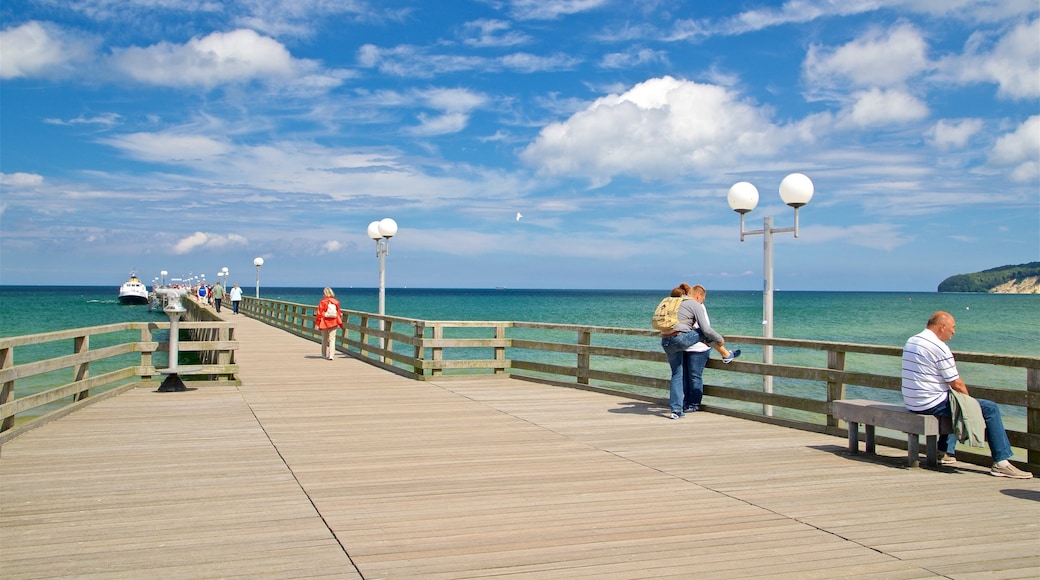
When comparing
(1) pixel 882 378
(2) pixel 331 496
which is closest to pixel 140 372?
(2) pixel 331 496

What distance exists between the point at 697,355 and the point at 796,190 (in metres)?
2.39

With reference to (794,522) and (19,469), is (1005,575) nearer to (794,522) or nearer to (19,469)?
(794,522)

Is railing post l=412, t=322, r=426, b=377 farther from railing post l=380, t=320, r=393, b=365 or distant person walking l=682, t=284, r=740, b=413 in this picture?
distant person walking l=682, t=284, r=740, b=413

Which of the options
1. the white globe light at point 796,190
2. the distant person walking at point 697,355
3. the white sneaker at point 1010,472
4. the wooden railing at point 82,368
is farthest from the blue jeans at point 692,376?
the wooden railing at point 82,368

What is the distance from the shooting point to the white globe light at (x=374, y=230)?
18578 mm

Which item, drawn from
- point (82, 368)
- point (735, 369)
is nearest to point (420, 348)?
point (82, 368)

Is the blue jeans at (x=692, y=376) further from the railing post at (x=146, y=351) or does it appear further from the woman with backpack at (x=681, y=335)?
the railing post at (x=146, y=351)

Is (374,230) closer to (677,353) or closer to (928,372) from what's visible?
(677,353)

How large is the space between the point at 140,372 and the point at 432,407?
493cm

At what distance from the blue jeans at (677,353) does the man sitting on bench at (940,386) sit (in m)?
2.79

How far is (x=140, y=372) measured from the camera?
12.4 metres

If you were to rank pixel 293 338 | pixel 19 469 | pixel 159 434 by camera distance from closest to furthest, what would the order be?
pixel 19 469 < pixel 159 434 < pixel 293 338

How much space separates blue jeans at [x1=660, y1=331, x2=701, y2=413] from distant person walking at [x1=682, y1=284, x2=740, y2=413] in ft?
0.27

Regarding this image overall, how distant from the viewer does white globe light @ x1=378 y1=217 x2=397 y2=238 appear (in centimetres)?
1830
